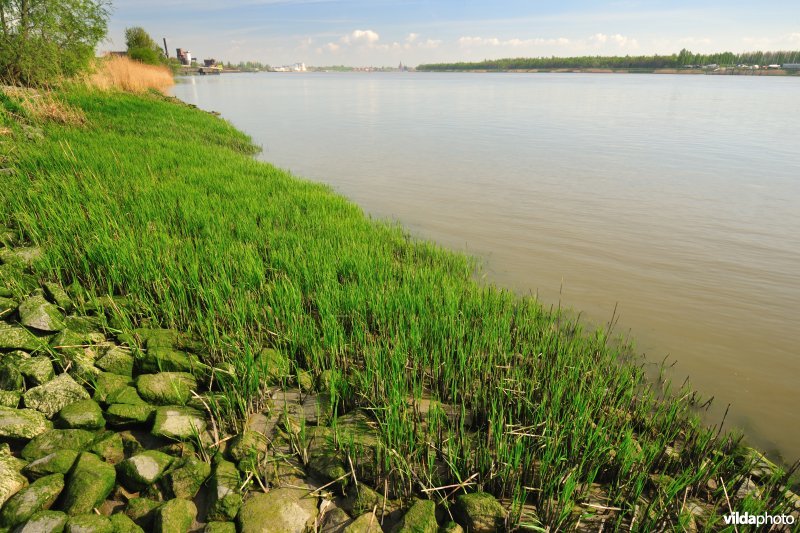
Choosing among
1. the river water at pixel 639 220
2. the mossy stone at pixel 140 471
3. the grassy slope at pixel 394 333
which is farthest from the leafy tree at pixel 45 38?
the mossy stone at pixel 140 471

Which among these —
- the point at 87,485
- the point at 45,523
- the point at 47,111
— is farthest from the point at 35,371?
the point at 47,111

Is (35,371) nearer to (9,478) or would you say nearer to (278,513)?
(9,478)

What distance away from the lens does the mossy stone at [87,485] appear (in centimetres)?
229

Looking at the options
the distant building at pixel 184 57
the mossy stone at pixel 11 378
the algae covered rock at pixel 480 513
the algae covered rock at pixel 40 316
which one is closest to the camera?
the algae covered rock at pixel 480 513

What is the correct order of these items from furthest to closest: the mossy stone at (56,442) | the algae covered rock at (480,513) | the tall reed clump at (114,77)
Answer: the tall reed clump at (114,77), the mossy stone at (56,442), the algae covered rock at (480,513)

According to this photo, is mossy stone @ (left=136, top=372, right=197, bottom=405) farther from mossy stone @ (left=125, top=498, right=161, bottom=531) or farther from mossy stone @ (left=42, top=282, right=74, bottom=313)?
mossy stone @ (left=42, top=282, right=74, bottom=313)

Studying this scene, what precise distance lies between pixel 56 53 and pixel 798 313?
26240 mm

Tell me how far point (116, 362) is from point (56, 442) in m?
0.89

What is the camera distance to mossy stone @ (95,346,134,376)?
3449 mm

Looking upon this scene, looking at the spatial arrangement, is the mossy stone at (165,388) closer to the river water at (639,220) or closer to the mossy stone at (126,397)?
the mossy stone at (126,397)

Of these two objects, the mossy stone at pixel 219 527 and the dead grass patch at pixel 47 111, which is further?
the dead grass patch at pixel 47 111

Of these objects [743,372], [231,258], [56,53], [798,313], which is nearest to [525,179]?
[798,313]

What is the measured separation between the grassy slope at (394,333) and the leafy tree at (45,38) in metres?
14.0

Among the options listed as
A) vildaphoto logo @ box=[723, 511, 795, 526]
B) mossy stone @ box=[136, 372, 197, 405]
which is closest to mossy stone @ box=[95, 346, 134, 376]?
mossy stone @ box=[136, 372, 197, 405]
